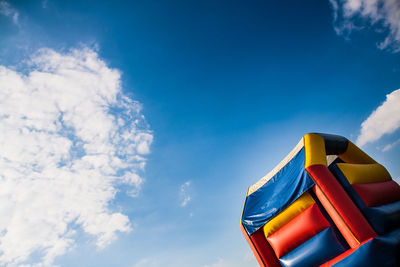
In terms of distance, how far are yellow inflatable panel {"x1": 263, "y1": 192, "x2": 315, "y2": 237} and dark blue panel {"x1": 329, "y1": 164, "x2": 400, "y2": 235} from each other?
2.00ft

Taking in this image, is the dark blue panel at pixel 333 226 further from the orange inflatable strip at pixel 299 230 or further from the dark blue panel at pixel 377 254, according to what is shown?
the dark blue panel at pixel 377 254

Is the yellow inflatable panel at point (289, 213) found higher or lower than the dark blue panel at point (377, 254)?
higher

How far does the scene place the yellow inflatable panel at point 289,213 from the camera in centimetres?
377

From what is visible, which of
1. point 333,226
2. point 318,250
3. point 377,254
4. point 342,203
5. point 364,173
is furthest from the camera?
point 364,173

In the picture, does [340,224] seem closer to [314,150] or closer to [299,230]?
[299,230]

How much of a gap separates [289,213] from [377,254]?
142 centimetres

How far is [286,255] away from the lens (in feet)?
12.3

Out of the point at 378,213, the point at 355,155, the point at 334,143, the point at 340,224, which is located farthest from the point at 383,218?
the point at 355,155

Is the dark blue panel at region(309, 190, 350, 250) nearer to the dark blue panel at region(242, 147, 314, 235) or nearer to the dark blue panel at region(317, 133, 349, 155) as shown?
the dark blue panel at region(242, 147, 314, 235)

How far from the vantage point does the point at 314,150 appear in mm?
3662

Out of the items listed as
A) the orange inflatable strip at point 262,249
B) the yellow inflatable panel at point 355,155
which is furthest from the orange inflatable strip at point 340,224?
the yellow inflatable panel at point 355,155

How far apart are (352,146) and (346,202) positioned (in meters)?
2.24

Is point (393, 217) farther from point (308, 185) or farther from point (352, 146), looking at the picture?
point (352, 146)

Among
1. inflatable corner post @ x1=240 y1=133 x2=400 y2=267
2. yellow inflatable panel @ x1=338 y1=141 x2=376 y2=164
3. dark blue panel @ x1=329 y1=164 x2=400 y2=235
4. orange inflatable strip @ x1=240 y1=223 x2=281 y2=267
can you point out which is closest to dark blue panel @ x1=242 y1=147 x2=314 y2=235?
inflatable corner post @ x1=240 y1=133 x2=400 y2=267
